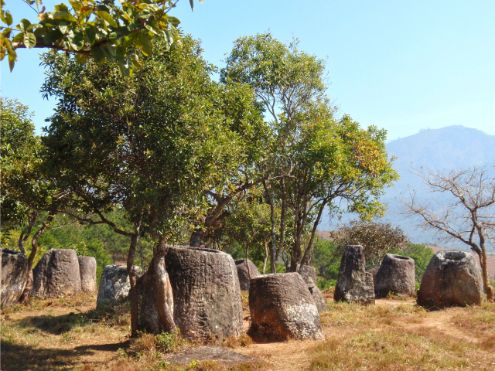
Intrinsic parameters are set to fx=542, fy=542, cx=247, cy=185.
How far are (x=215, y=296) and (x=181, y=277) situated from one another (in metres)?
0.99

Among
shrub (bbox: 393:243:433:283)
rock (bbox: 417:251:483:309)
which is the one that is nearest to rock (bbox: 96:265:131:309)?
rock (bbox: 417:251:483:309)

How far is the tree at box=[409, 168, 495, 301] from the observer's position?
25125mm

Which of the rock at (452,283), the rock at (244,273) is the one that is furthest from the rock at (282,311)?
the rock at (244,273)

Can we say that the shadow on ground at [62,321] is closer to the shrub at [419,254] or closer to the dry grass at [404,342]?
the dry grass at [404,342]

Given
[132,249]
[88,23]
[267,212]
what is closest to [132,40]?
[88,23]

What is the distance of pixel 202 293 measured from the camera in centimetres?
1359

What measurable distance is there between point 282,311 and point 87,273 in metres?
16.4

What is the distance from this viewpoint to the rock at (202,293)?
13.4 m

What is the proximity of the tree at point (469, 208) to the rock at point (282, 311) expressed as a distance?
12.8m

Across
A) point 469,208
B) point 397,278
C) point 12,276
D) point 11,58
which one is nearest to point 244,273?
point 397,278

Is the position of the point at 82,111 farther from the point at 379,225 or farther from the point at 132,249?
the point at 379,225

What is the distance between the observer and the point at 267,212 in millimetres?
32062

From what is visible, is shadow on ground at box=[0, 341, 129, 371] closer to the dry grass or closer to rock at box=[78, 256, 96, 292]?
the dry grass

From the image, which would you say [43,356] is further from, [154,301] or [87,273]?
[87,273]
